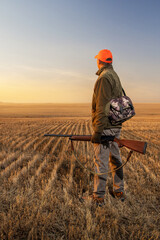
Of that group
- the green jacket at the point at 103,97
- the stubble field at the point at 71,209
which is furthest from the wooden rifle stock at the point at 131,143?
the stubble field at the point at 71,209

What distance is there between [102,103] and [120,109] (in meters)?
0.32

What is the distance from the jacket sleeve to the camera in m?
2.97

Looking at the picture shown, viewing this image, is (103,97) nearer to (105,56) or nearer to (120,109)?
(120,109)

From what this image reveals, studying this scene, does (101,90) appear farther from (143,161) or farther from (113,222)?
(143,161)

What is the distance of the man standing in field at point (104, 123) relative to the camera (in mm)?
2994

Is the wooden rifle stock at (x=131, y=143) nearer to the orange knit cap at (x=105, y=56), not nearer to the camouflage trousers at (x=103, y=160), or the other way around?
the camouflage trousers at (x=103, y=160)

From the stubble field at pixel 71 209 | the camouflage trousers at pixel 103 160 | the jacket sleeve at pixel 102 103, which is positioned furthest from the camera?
the camouflage trousers at pixel 103 160

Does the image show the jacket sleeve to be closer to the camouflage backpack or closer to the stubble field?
the camouflage backpack

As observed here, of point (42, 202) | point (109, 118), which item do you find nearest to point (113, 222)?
point (42, 202)

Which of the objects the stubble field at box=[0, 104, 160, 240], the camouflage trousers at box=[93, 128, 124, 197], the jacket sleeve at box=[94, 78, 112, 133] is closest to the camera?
the stubble field at box=[0, 104, 160, 240]

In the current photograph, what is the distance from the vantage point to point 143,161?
5812mm

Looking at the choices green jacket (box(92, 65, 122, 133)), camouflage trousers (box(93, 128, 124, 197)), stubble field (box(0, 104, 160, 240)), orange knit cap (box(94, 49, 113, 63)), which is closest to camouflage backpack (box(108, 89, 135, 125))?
green jacket (box(92, 65, 122, 133))

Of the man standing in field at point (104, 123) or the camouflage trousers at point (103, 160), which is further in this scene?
the camouflage trousers at point (103, 160)

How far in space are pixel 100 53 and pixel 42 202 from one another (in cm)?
284
